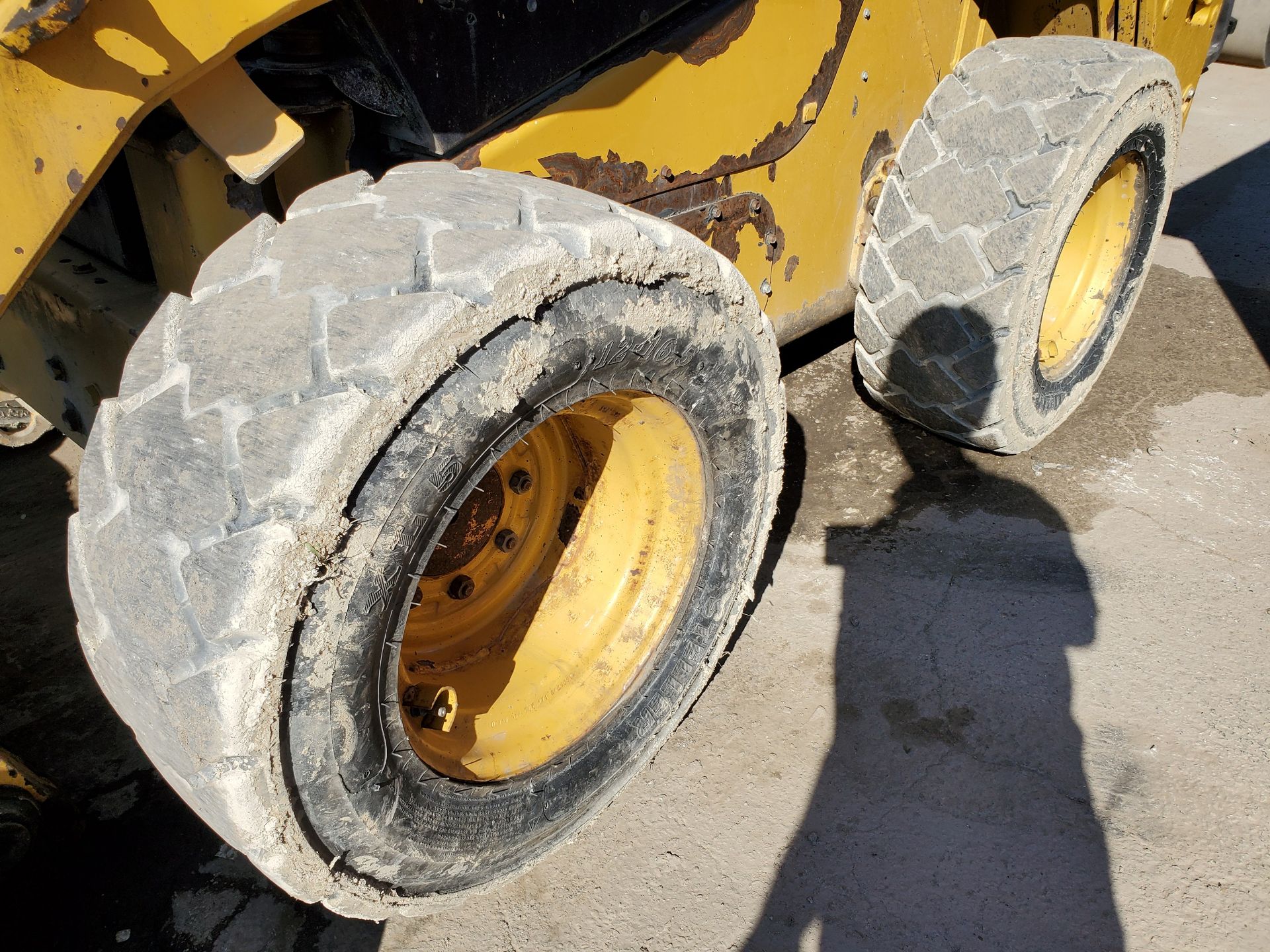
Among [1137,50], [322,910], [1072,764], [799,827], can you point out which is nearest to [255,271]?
[322,910]

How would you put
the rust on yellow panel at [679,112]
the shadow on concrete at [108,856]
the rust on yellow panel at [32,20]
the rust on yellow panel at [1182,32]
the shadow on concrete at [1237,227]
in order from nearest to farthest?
1. the rust on yellow panel at [32,20]
2. the rust on yellow panel at [679,112]
3. the shadow on concrete at [108,856]
4. the rust on yellow panel at [1182,32]
5. the shadow on concrete at [1237,227]

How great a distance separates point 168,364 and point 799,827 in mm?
1514

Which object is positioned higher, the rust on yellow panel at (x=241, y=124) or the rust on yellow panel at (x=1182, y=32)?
the rust on yellow panel at (x=241, y=124)

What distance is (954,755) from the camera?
208cm

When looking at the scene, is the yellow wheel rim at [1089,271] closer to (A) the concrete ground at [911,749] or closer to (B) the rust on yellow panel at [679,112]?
(A) the concrete ground at [911,749]

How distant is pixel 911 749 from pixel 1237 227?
3887 mm

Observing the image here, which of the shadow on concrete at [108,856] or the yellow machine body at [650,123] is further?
the shadow on concrete at [108,856]

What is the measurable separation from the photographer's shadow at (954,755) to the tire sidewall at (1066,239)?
0.33 m

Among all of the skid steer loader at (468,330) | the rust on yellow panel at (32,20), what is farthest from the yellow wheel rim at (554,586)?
the rust on yellow panel at (32,20)

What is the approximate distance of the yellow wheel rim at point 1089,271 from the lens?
288 centimetres

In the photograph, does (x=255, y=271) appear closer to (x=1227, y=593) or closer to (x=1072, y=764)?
(x=1072, y=764)

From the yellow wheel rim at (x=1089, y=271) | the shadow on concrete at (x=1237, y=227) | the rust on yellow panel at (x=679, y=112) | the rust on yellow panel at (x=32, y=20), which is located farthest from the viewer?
the shadow on concrete at (x=1237, y=227)

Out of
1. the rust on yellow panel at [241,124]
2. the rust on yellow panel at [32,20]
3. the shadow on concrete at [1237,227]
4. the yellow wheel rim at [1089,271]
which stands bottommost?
the shadow on concrete at [1237,227]

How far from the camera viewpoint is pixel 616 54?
1.79 meters
